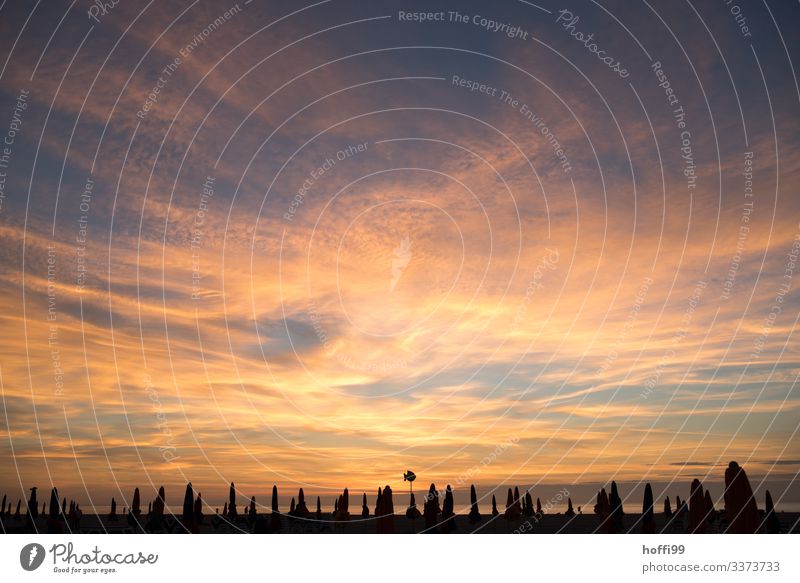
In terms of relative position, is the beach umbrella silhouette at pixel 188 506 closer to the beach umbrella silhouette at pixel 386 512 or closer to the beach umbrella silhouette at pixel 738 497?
the beach umbrella silhouette at pixel 386 512

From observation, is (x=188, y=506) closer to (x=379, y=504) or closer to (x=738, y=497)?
(x=379, y=504)

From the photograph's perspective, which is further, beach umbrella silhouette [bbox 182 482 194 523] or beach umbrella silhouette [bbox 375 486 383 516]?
beach umbrella silhouette [bbox 182 482 194 523]

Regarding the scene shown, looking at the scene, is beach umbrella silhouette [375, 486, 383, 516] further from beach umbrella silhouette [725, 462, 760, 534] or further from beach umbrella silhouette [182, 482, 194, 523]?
beach umbrella silhouette [725, 462, 760, 534]

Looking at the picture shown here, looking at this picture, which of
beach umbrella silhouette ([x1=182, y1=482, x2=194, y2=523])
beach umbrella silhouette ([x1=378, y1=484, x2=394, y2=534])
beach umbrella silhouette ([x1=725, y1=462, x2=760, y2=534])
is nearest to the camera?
beach umbrella silhouette ([x1=725, y1=462, x2=760, y2=534])

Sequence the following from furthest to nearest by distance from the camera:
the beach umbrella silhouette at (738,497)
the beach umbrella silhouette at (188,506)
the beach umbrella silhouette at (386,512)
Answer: the beach umbrella silhouette at (188,506) < the beach umbrella silhouette at (386,512) < the beach umbrella silhouette at (738,497)

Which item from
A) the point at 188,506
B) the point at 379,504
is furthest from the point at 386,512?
the point at 188,506

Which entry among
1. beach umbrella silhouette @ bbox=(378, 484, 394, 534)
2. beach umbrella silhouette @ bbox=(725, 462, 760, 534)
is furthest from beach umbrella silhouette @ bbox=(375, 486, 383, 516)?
beach umbrella silhouette @ bbox=(725, 462, 760, 534)

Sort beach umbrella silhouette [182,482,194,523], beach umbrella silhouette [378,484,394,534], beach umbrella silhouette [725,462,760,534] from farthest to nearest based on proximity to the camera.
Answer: beach umbrella silhouette [182,482,194,523]
beach umbrella silhouette [378,484,394,534]
beach umbrella silhouette [725,462,760,534]

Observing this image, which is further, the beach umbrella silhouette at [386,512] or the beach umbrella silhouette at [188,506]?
the beach umbrella silhouette at [188,506]

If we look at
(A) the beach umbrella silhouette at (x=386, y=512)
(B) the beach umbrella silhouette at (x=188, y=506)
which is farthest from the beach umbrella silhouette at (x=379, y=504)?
(B) the beach umbrella silhouette at (x=188, y=506)
